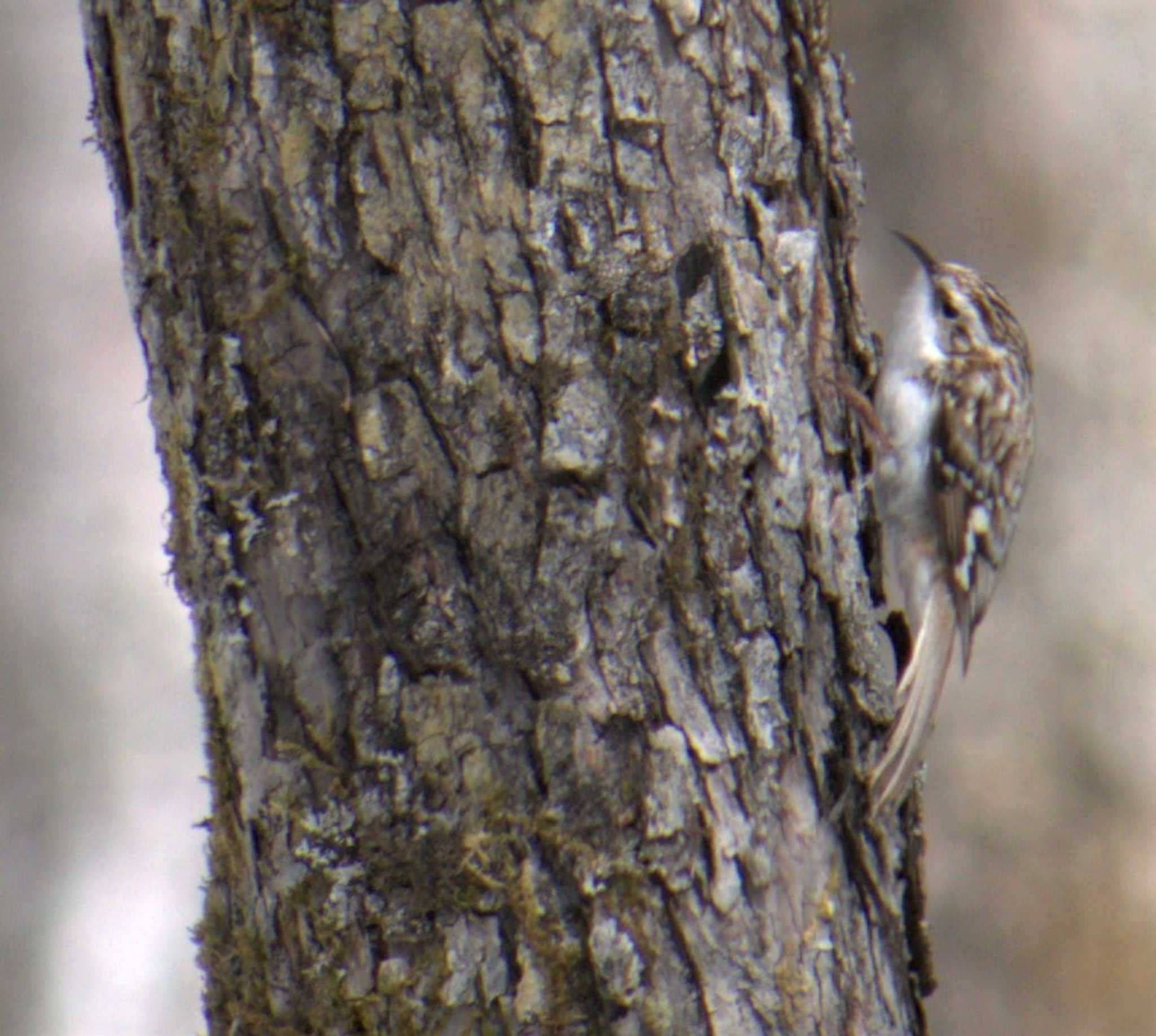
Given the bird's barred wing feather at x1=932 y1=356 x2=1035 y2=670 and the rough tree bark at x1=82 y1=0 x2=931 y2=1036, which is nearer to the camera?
the rough tree bark at x1=82 y1=0 x2=931 y2=1036

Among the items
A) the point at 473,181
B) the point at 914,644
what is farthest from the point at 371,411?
the point at 914,644

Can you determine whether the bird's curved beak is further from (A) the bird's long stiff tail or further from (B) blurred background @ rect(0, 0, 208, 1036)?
(B) blurred background @ rect(0, 0, 208, 1036)

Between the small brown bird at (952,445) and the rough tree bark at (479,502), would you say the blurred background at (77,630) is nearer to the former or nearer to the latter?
the small brown bird at (952,445)

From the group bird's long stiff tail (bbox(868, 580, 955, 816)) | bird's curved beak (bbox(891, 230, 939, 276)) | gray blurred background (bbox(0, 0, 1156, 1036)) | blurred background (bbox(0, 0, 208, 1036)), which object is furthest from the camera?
blurred background (bbox(0, 0, 208, 1036))

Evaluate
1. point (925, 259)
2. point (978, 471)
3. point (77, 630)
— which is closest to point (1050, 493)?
point (978, 471)

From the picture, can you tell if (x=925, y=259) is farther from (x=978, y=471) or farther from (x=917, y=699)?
(x=917, y=699)

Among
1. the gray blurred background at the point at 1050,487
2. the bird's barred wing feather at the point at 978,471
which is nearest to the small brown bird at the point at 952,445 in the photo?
the bird's barred wing feather at the point at 978,471

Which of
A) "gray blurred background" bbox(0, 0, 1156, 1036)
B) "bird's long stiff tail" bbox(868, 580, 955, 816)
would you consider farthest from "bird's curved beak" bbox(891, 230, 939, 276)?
"gray blurred background" bbox(0, 0, 1156, 1036)

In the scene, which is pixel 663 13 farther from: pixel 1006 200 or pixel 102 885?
pixel 102 885
